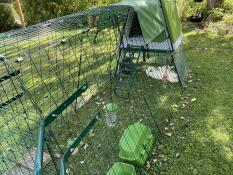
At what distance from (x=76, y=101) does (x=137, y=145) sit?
1.45m

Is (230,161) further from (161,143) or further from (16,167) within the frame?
(16,167)

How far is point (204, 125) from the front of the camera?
393 cm

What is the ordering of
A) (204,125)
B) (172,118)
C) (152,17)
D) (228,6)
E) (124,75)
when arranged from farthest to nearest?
(228,6) → (124,75) → (152,17) → (172,118) → (204,125)

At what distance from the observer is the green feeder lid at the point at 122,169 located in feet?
9.87

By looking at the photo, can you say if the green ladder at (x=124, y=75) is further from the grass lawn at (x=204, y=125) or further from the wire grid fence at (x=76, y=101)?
the grass lawn at (x=204, y=125)

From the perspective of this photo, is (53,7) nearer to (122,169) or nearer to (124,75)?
(124,75)

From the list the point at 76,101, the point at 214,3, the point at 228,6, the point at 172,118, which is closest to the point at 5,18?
the point at 214,3

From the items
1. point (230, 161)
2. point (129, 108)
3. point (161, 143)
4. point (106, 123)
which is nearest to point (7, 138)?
point (106, 123)

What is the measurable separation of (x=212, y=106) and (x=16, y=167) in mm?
2984

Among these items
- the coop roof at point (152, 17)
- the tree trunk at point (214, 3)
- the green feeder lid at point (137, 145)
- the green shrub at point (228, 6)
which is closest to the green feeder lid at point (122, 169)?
the green feeder lid at point (137, 145)

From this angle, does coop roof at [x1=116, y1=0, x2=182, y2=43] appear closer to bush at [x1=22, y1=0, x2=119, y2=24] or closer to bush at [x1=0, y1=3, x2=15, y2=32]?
bush at [x1=22, y1=0, x2=119, y2=24]

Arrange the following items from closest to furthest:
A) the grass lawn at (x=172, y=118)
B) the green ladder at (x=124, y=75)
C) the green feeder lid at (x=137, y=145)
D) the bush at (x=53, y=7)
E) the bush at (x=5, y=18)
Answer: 1. the green feeder lid at (x=137, y=145)
2. the grass lawn at (x=172, y=118)
3. the green ladder at (x=124, y=75)
4. the bush at (x=53, y=7)
5. the bush at (x=5, y=18)

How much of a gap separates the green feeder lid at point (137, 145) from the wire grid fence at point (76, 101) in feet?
0.97

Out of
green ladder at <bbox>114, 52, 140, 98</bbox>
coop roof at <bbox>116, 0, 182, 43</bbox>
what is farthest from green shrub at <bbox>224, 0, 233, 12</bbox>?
green ladder at <bbox>114, 52, 140, 98</bbox>
